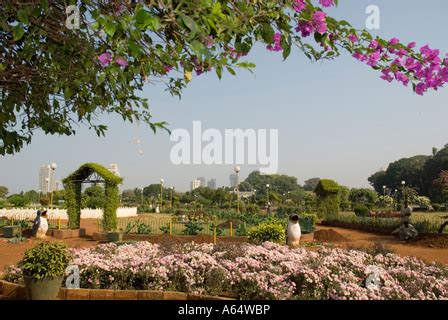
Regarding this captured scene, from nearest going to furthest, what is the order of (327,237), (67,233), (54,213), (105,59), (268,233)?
(105,59) < (268,233) < (327,237) < (67,233) < (54,213)

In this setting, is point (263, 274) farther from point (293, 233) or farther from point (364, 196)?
point (364, 196)

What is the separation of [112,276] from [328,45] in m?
5.76

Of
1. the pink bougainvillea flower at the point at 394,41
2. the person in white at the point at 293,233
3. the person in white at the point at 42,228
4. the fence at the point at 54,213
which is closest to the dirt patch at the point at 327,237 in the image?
the person in white at the point at 293,233

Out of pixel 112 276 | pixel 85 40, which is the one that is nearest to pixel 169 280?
pixel 112 276

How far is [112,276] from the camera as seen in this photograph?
747cm

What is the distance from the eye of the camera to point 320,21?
10.2 feet

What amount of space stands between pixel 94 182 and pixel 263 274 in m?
16.2

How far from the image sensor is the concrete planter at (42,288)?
655 cm

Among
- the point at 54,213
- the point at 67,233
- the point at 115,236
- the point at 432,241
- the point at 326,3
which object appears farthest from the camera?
the point at 54,213

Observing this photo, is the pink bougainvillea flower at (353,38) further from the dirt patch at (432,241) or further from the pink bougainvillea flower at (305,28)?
the dirt patch at (432,241)

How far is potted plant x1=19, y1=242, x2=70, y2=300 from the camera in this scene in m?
6.55

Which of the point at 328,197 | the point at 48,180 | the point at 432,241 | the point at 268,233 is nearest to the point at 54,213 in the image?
the point at 48,180
